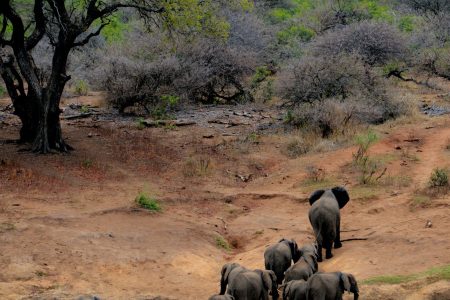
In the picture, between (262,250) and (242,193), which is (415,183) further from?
(262,250)

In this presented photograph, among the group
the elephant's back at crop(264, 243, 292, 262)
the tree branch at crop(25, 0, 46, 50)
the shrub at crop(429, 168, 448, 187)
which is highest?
the tree branch at crop(25, 0, 46, 50)

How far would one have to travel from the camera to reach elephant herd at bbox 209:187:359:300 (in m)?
8.67

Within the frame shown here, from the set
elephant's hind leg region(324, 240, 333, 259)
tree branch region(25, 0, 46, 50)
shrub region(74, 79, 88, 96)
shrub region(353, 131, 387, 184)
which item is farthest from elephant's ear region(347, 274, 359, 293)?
shrub region(74, 79, 88, 96)

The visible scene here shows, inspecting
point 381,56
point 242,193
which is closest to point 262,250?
point 242,193

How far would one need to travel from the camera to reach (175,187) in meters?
17.2

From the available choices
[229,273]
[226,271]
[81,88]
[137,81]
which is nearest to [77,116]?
[137,81]

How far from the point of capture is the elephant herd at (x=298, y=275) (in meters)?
8.67

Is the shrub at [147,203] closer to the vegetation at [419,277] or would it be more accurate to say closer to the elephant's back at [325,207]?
the elephant's back at [325,207]

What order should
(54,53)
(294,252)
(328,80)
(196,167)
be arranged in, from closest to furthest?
(294,252), (196,167), (54,53), (328,80)

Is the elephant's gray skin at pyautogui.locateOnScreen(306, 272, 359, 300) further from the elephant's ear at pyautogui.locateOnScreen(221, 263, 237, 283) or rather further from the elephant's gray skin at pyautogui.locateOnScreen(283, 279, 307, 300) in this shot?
the elephant's ear at pyautogui.locateOnScreen(221, 263, 237, 283)

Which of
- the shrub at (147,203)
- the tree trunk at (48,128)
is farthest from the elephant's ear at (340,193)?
the tree trunk at (48,128)

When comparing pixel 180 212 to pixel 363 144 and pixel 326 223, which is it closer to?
pixel 326 223

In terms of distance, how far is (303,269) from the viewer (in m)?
9.66

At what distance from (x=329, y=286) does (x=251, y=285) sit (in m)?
1.13
